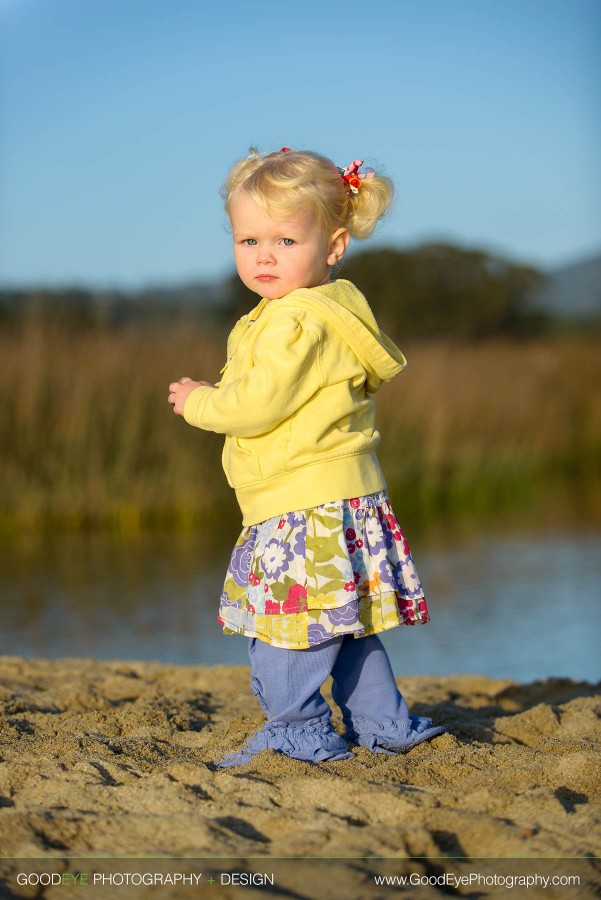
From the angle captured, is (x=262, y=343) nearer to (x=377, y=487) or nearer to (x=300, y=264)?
(x=300, y=264)

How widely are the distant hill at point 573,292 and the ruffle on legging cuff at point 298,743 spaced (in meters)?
34.2

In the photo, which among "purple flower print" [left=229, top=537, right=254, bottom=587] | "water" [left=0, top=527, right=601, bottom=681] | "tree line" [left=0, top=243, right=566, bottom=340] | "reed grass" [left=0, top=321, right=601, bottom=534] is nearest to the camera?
"purple flower print" [left=229, top=537, right=254, bottom=587]

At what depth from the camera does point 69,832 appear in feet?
7.19

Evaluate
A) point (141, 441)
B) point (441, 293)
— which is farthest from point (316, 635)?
point (441, 293)

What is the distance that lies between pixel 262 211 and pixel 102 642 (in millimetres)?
2981

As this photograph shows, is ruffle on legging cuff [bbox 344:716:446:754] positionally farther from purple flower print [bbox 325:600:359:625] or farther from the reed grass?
the reed grass

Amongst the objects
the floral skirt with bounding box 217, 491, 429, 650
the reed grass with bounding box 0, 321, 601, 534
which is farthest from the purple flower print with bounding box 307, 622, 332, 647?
the reed grass with bounding box 0, 321, 601, 534

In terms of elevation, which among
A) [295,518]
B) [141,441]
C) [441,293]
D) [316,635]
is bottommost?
[316,635]

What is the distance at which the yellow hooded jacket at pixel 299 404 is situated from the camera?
9.23 feet

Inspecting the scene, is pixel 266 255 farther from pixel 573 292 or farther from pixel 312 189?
pixel 573 292

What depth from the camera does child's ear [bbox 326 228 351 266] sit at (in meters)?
3.04

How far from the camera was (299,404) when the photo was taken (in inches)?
112

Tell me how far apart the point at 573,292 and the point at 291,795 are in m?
49.1

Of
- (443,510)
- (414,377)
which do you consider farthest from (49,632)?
(414,377)
